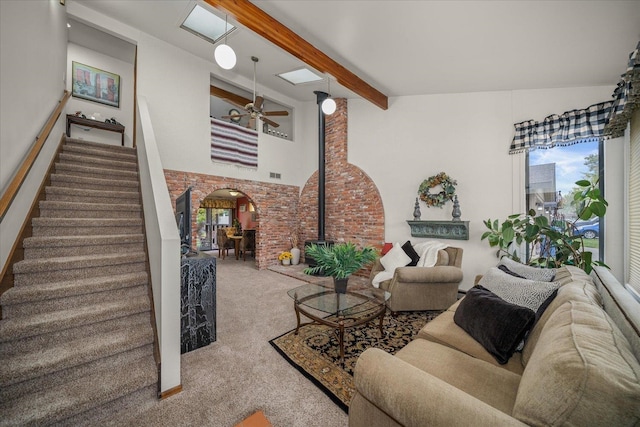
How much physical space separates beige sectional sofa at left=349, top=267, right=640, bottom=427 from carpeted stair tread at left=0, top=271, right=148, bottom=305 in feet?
6.86

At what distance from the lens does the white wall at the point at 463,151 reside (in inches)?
147

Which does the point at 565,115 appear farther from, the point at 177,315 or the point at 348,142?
the point at 177,315

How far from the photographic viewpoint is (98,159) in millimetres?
3467

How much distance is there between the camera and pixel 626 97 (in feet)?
6.43

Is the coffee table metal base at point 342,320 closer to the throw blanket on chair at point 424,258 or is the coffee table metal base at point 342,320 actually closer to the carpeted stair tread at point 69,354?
the throw blanket on chair at point 424,258

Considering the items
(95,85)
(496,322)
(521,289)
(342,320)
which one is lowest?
(342,320)

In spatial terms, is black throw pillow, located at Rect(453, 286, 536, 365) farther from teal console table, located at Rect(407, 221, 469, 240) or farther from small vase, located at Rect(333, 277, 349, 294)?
teal console table, located at Rect(407, 221, 469, 240)

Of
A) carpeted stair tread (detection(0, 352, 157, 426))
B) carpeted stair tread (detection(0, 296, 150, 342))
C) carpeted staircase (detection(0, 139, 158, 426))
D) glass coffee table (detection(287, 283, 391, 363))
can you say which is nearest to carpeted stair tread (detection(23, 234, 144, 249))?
carpeted staircase (detection(0, 139, 158, 426))

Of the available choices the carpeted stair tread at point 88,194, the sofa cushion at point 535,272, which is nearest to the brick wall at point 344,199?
the sofa cushion at point 535,272

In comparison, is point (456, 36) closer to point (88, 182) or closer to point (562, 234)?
point (562, 234)

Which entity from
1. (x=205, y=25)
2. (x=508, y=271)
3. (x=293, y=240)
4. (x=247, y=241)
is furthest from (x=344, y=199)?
(x=205, y=25)

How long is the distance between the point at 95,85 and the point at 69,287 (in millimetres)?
5178

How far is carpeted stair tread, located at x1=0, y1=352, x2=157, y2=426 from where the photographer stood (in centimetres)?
139

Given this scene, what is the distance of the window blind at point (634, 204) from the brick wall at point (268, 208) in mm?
5571
